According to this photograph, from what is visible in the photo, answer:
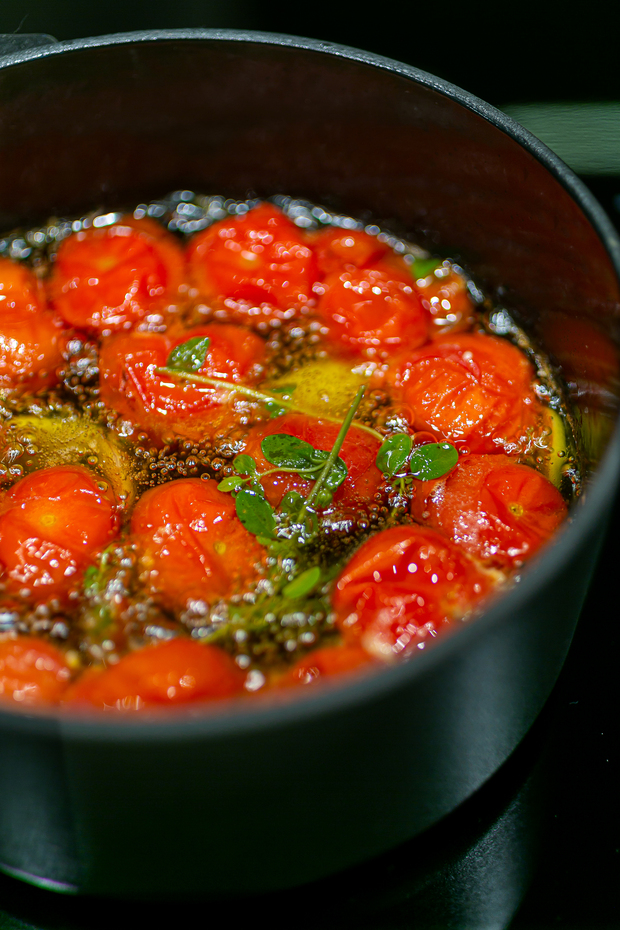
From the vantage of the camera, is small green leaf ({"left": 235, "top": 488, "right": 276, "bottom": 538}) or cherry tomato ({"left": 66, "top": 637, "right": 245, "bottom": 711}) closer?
cherry tomato ({"left": 66, "top": 637, "right": 245, "bottom": 711})

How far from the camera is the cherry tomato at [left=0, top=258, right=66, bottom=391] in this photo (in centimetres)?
100

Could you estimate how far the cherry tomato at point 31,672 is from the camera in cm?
71

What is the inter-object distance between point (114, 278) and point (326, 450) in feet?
1.25

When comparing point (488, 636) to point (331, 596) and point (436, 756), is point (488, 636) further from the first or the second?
point (331, 596)

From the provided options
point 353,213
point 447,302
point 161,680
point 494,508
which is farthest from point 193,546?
point 353,213

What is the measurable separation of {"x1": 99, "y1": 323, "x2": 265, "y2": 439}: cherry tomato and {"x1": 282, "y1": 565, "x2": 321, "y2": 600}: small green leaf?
25 centimetres

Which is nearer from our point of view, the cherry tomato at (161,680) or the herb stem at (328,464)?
the cherry tomato at (161,680)

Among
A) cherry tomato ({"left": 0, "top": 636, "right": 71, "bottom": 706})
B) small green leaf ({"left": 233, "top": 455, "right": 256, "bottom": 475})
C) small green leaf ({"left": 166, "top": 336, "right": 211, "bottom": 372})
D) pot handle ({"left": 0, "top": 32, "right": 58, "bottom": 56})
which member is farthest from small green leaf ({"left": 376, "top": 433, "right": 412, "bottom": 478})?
pot handle ({"left": 0, "top": 32, "right": 58, "bottom": 56})

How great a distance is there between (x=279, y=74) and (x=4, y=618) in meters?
0.68

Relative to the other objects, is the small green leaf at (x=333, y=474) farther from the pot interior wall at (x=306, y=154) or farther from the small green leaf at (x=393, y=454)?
the pot interior wall at (x=306, y=154)

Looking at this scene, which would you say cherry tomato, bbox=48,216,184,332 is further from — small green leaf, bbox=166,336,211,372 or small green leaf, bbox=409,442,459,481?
small green leaf, bbox=409,442,459,481

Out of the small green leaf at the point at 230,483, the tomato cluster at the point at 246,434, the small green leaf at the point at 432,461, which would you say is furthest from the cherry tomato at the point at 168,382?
the small green leaf at the point at 432,461

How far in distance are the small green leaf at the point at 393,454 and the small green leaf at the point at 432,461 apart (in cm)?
1

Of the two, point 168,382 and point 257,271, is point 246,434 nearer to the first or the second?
point 168,382
